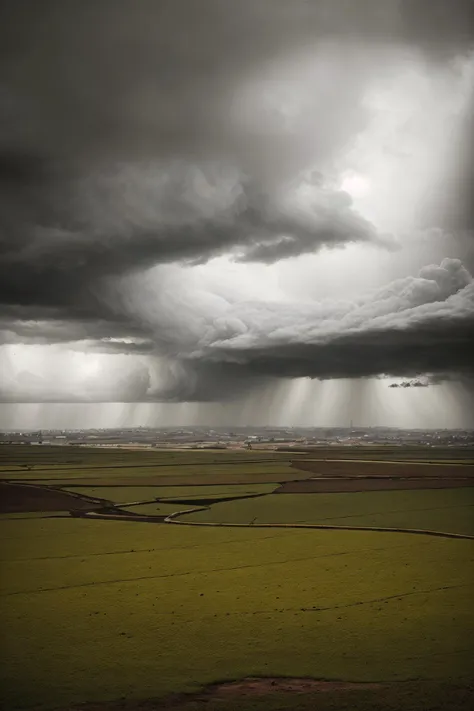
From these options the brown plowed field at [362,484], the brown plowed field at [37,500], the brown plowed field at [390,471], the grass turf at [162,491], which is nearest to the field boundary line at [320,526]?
the brown plowed field at [37,500]

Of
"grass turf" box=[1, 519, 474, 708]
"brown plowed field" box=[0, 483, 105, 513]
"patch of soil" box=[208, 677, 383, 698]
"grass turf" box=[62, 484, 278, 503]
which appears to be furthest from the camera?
"grass turf" box=[62, 484, 278, 503]

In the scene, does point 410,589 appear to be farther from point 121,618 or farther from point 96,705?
point 96,705

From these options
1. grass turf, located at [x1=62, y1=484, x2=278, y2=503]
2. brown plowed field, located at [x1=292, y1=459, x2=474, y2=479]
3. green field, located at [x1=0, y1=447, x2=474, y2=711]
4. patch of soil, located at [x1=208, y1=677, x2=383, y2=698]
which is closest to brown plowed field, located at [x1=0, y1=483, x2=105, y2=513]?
grass turf, located at [x1=62, y1=484, x2=278, y2=503]

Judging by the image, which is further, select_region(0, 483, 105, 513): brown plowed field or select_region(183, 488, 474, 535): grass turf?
select_region(0, 483, 105, 513): brown plowed field

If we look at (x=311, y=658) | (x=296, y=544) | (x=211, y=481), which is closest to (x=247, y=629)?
(x=311, y=658)

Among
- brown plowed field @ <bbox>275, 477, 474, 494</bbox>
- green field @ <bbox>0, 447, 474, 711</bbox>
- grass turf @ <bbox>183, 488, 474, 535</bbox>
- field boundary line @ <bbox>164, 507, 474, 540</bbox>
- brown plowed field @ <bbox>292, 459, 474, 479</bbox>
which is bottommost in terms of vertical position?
brown plowed field @ <bbox>292, 459, 474, 479</bbox>

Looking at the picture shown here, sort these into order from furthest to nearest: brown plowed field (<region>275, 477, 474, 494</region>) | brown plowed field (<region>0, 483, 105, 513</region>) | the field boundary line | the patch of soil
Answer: brown plowed field (<region>275, 477, 474, 494</region>) < brown plowed field (<region>0, 483, 105, 513</region>) < the field boundary line < the patch of soil

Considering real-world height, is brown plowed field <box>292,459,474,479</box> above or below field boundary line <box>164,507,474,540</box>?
below

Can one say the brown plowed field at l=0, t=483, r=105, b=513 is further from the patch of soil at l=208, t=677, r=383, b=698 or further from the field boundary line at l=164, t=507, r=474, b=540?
the patch of soil at l=208, t=677, r=383, b=698
